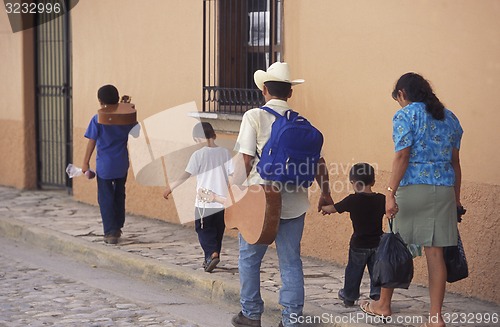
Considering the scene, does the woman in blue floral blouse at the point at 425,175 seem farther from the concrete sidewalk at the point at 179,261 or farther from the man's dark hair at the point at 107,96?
the man's dark hair at the point at 107,96

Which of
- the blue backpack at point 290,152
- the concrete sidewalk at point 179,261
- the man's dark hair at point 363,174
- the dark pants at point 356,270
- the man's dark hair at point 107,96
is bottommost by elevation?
the concrete sidewalk at point 179,261

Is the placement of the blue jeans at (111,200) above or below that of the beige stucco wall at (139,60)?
below

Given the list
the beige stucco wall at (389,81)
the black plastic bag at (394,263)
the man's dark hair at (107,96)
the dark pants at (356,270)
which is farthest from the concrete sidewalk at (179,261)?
the man's dark hair at (107,96)

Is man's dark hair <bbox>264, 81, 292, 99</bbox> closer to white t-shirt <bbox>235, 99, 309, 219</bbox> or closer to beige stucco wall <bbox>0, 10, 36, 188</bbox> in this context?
white t-shirt <bbox>235, 99, 309, 219</bbox>

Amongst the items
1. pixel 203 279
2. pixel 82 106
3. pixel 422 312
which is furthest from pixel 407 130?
pixel 82 106

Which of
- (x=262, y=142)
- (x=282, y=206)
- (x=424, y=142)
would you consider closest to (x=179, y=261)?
(x=282, y=206)

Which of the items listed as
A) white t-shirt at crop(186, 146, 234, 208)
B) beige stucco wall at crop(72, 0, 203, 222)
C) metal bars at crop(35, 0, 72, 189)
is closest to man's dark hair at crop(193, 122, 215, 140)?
white t-shirt at crop(186, 146, 234, 208)

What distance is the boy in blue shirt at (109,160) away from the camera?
9281 mm

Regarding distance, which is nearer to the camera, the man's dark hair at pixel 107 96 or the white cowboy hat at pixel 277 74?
the white cowboy hat at pixel 277 74

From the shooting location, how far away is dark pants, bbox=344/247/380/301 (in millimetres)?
6758

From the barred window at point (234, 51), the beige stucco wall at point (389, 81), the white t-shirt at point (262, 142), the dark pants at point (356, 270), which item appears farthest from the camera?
the barred window at point (234, 51)

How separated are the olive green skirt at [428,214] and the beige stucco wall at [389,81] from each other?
3.61 feet

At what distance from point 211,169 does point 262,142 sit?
1.78 meters

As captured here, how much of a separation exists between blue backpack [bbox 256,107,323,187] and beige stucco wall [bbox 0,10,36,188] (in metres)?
7.96
